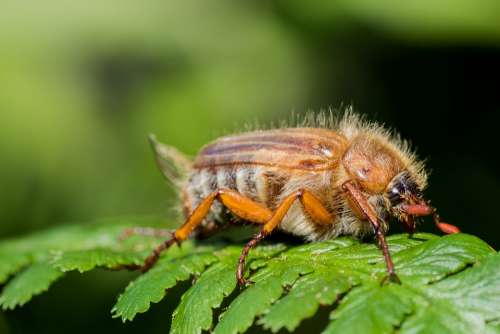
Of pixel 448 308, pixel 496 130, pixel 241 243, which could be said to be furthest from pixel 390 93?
pixel 448 308

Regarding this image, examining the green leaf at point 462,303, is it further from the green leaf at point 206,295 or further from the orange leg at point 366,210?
the green leaf at point 206,295

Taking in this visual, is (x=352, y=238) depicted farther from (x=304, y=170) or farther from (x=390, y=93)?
(x=390, y=93)

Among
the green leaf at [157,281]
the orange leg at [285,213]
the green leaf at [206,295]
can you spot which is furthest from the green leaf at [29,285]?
the orange leg at [285,213]

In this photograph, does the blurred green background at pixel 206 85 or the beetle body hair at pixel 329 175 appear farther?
the blurred green background at pixel 206 85

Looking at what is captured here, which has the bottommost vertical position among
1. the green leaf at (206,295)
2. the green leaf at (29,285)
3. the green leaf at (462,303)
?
the green leaf at (29,285)

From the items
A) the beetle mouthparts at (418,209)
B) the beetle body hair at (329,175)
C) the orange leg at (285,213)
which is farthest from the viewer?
the beetle body hair at (329,175)

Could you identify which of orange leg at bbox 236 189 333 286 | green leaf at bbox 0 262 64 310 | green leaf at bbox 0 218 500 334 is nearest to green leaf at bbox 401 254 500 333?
green leaf at bbox 0 218 500 334

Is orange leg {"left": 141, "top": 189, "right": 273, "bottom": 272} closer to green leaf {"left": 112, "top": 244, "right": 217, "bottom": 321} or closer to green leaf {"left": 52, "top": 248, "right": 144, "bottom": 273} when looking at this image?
green leaf {"left": 112, "top": 244, "right": 217, "bottom": 321}
